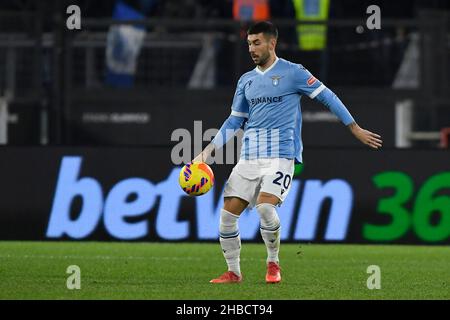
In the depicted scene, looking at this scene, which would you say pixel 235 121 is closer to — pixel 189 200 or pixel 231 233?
pixel 231 233

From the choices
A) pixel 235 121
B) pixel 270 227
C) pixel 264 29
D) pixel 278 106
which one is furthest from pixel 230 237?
pixel 264 29

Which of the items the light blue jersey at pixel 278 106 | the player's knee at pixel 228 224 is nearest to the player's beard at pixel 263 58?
the light blue jersey at pixel 278 106

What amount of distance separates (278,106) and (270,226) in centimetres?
110

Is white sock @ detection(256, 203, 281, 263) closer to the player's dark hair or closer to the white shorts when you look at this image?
the white shorts

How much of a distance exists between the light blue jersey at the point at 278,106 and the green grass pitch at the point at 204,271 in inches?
49.4

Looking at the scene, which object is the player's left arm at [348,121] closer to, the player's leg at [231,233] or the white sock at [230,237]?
the player's leg at [231,233]

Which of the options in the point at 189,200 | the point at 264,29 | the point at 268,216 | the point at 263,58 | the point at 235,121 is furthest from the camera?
the point at 189,200

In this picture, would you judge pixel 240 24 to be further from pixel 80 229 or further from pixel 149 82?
pixel 80 229

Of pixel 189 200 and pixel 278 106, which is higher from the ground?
pixel 278 106

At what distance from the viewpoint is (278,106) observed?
1197 centimetres

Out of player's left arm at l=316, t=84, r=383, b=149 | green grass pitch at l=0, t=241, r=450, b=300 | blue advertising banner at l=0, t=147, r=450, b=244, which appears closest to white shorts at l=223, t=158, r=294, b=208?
player's left arm at l=316, t=84, r=383, b=149

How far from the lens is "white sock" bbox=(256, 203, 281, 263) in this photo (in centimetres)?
1180

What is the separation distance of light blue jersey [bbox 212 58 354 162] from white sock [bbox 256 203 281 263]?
504 mm
